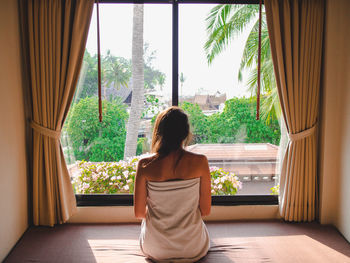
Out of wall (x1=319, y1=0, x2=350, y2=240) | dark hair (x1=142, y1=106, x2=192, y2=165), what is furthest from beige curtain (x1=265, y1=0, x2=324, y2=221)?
dark hair (x1=142, y1=106, x2=192, y2=165)

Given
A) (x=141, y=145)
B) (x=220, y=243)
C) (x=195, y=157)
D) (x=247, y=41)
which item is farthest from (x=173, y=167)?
(x=247, y=41)

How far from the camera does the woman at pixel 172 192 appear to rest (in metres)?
1.89

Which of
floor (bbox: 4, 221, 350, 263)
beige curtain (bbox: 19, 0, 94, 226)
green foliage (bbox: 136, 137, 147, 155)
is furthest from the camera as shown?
green foliage (bbox: 136, 137, 147, 155)

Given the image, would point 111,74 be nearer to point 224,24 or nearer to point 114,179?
point 114,179

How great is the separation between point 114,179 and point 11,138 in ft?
3.16

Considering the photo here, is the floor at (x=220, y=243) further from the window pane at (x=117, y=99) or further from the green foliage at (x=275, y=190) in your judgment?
the window pane at (x=117, y=99)

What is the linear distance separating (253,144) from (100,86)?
1.53 meters

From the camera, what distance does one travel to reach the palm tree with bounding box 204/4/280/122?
9.41 feet

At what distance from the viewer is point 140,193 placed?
1979 millimetres

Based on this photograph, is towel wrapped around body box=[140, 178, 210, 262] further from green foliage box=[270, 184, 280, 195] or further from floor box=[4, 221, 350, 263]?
green foliage box=[270, 184, 280, 195]

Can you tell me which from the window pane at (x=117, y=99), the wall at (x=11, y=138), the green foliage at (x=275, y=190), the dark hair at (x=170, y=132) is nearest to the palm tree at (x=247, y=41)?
the window pane at (x=117, y=99)

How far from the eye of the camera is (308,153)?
2754 mm

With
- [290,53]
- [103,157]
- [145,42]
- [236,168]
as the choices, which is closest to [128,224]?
[103,157]

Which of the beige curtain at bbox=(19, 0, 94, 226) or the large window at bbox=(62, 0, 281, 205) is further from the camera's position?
the large window at bbox=(62, 0, 281, 205)
